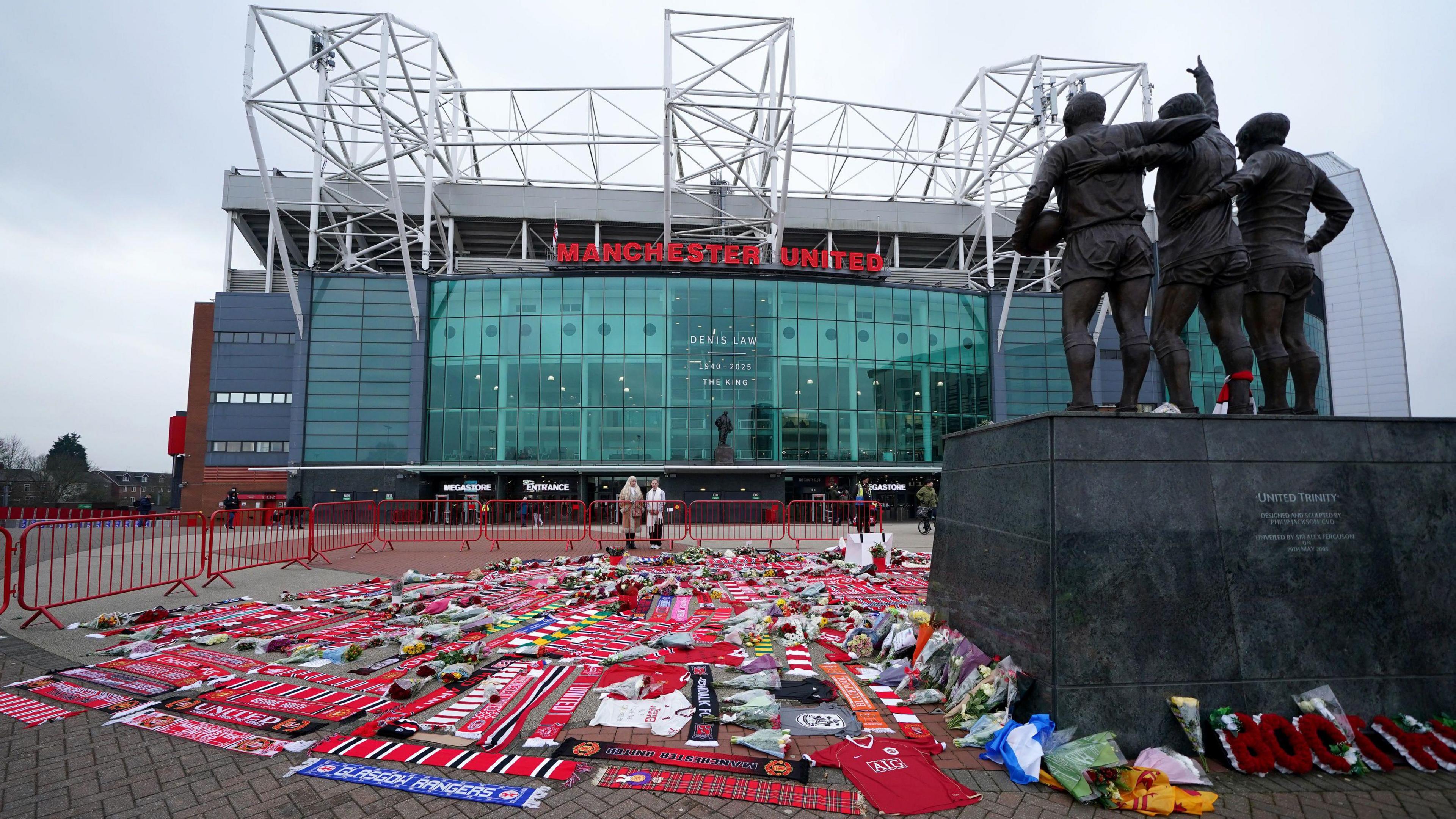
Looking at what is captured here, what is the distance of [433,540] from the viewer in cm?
1825

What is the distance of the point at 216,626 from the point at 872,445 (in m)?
30.6

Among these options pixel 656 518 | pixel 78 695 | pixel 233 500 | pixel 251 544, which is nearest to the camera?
pixel 78 695

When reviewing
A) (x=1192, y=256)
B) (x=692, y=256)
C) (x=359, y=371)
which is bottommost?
(x=1192, y=256)

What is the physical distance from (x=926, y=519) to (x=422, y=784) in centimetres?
2227

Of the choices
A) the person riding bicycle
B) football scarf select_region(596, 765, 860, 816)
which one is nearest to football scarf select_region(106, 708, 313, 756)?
football scarf select_region(596, 765, 860, 816)

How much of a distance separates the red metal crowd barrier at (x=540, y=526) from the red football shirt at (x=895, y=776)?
12.8 meters

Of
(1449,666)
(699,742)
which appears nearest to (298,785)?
(699,742)

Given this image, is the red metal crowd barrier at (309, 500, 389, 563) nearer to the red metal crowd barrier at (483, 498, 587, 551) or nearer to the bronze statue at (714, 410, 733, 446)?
the red metal crowd barrier at (483, 498, 587, 551)

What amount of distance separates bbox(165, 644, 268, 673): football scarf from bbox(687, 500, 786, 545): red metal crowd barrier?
11.5m

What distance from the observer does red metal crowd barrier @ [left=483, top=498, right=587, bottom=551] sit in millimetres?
17484

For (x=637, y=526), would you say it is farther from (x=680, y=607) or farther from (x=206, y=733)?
(x=206, y=733)

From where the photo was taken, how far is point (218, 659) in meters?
5.99

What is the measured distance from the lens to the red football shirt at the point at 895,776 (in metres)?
3.36

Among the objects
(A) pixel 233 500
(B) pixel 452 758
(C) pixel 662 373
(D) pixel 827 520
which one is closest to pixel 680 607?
(B) pixel 452 758
